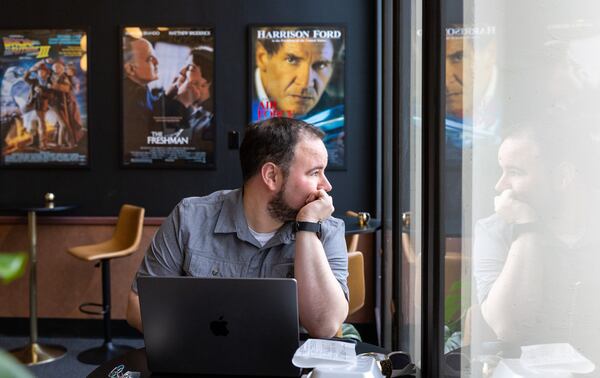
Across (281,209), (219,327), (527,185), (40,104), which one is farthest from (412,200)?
(40,104)

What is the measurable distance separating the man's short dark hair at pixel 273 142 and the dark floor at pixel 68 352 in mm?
2736

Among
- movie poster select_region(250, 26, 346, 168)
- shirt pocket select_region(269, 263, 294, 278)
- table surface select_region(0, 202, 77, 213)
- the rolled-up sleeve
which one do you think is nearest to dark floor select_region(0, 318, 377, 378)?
table surface select_region(0, 202, 77, 213)

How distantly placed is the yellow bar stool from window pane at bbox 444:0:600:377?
161 inches

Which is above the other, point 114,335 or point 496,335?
point 496,335

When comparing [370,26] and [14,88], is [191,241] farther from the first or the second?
[14,88]

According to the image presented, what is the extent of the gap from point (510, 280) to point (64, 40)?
5358 mm

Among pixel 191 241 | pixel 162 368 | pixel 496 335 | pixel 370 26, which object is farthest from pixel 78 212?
pixel 496 335

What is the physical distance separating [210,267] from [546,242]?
4.98 ft

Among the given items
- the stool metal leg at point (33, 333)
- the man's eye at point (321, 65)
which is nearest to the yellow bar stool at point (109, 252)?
the stool metal leg at point (33, 333)

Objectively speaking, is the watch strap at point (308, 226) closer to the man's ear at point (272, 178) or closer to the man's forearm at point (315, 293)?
the man's forearm at point (315, 293)

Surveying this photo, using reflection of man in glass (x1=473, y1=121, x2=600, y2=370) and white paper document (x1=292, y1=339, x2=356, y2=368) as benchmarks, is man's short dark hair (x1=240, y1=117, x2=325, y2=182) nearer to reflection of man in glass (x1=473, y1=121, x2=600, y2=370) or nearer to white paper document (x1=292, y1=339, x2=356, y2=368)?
white paper document (x1=292, y1=339, x2=356, y2=368)

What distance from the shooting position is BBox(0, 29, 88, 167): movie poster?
18.5 feet

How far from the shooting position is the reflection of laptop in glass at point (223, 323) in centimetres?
159

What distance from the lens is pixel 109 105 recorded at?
18.6 ft
